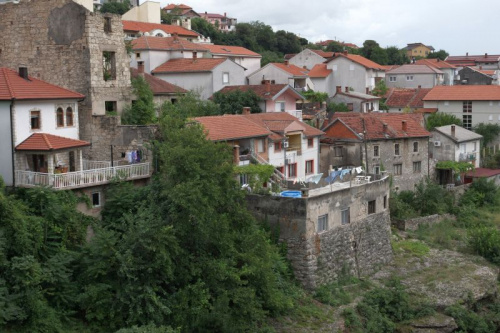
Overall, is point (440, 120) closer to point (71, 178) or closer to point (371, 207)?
point (371, 207)

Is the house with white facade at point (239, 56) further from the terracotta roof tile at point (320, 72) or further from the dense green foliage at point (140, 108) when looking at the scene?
the dense green foliage at point (140, 108)

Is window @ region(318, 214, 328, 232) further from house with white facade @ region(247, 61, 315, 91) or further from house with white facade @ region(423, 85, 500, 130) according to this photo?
house with white facade @ region(423, 85, 500, 130)

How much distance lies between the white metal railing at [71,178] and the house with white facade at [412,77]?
5777 centimetres

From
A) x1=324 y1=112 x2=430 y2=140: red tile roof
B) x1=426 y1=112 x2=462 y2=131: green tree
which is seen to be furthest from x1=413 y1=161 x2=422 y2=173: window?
x1=426 y1=112 x2=462 y2=131: green tree

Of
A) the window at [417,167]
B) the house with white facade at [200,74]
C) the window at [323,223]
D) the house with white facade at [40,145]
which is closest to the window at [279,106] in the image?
the house with white facade at [200,74]

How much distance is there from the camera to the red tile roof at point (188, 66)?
53.3 meters

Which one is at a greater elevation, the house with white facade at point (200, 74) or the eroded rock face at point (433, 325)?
the house with white facade at point (200, 74)

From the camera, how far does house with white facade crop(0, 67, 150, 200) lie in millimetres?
29312

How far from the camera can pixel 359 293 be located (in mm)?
33375

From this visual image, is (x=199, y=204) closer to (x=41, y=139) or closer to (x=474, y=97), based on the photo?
(x=41, y=139)

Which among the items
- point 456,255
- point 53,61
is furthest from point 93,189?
point 456,255

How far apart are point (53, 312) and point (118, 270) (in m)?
2.75

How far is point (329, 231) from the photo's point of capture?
33250 mm

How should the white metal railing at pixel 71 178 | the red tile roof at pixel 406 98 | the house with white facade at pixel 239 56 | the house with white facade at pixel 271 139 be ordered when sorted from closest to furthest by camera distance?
the white metal railing at pixel 71 178
the house with white facade at pixel 271 139
the red tile roof at pixel 406 98
the house with white facade at pixel 239 56
